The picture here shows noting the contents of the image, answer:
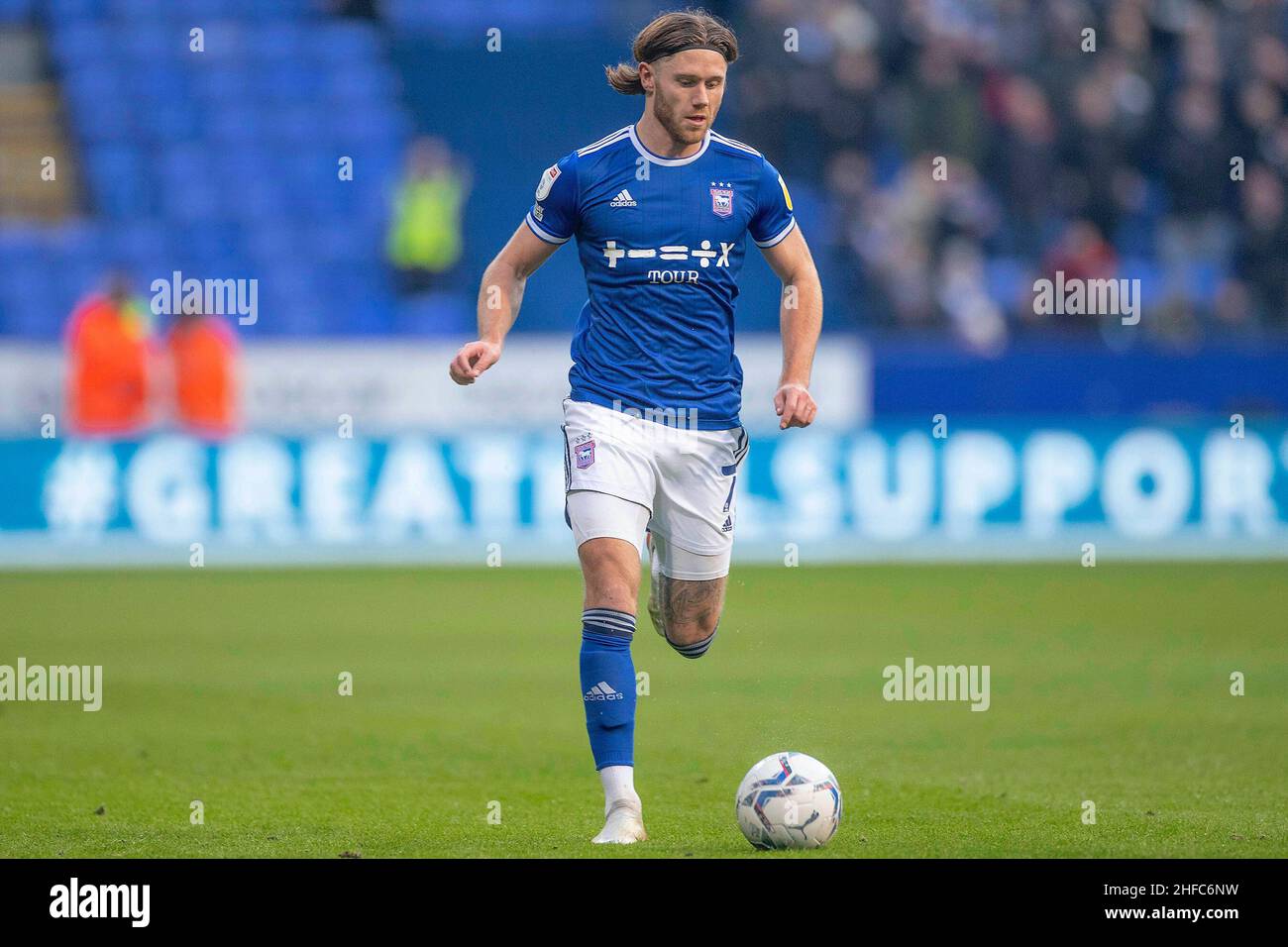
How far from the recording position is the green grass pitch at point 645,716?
682cm

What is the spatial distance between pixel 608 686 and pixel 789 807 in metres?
0.71

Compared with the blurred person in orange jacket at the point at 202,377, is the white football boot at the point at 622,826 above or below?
below

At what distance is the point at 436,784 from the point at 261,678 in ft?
11.3

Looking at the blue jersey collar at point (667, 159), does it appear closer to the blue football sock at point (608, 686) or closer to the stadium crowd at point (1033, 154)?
the blue football sock at point (608, 686)

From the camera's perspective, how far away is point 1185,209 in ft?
70.9

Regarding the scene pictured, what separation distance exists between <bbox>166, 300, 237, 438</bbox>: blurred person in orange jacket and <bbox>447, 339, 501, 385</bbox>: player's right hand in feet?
41.9

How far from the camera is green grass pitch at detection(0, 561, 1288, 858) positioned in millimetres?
6824

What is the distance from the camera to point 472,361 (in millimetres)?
6719

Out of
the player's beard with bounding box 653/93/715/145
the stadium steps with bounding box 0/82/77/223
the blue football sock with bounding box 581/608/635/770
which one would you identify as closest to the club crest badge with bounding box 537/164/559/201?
the player's beard with bounding box 653/93/715/145

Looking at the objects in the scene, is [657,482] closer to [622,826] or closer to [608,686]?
[608,686]

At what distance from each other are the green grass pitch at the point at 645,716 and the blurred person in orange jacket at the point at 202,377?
3.12 meters

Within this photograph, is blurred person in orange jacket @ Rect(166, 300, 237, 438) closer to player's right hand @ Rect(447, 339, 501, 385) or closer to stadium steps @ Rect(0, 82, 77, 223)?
stadium steps @ Rect(0, 82, 77, 223)

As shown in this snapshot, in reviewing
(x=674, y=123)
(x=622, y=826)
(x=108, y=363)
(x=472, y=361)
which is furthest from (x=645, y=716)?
(x=108, y=363)

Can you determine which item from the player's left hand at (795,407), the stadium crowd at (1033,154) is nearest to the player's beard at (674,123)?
the player's left hand at (795,407)
